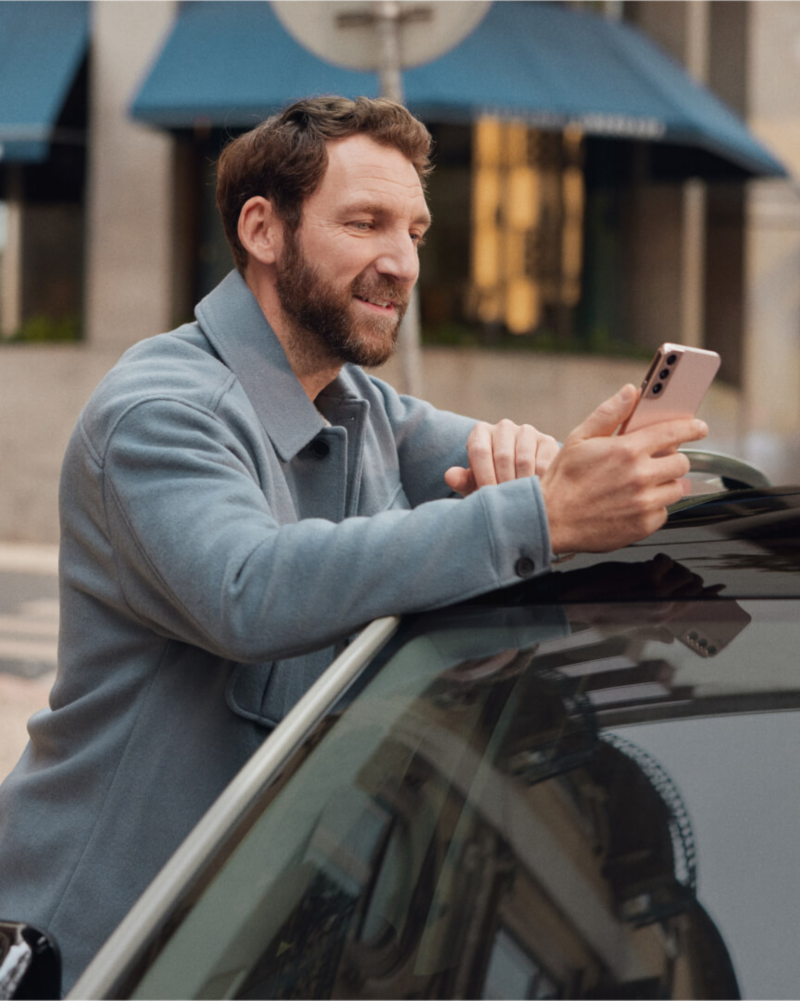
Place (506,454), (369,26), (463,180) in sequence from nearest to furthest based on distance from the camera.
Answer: (506,454) → (369,26) → (463,180)

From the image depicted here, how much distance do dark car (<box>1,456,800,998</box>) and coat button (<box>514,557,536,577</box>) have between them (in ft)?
0.17

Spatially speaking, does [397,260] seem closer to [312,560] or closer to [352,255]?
[352,255]

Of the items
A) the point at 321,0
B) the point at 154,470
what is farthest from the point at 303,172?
the point at 321,0

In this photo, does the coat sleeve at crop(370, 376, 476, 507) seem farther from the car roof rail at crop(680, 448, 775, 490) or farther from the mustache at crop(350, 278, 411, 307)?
the car roof rail at crop(680, 448, 775, 490)

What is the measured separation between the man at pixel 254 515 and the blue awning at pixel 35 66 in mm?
8914

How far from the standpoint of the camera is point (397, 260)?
1.84 meters

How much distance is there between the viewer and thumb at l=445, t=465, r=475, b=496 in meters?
1.78

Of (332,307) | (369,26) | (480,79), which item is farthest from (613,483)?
(480,79)

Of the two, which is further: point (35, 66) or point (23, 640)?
point (35, 66)

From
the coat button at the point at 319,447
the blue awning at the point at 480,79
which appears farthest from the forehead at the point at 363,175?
the blue awning at the point at 480,79

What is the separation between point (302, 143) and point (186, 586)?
2.40ft

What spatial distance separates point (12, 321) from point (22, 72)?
2.40 metres

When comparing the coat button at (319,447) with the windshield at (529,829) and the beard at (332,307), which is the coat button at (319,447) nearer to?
the beard at (332,307)

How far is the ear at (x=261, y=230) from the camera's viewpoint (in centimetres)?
185
